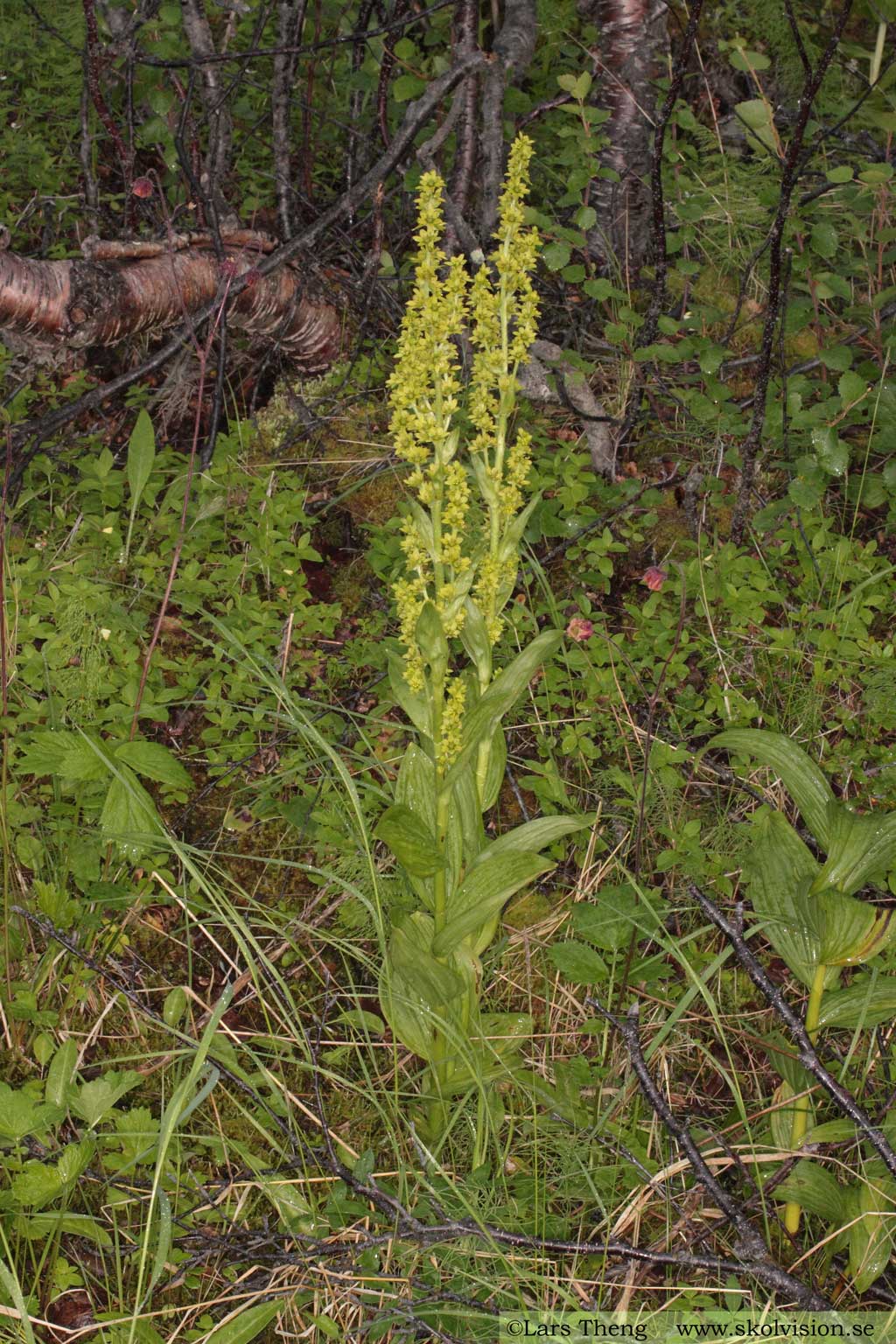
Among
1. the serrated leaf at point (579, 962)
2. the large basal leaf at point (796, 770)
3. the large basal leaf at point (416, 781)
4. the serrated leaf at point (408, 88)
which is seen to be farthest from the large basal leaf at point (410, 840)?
the serrated leaf at point (408, 88)

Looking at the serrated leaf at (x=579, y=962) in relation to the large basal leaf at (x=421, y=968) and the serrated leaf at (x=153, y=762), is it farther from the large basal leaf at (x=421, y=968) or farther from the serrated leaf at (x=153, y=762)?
the serrated leaf at (x=153, y=762)

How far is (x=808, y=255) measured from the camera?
3.97 metres

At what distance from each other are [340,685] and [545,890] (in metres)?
0.90

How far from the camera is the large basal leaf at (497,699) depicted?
2.01m

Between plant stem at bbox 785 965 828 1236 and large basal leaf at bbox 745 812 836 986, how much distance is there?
0.7 inches

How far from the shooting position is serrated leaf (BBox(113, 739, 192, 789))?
255 cm

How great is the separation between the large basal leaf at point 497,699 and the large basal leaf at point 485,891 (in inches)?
7.4

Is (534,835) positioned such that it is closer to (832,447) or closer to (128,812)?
(128,812)

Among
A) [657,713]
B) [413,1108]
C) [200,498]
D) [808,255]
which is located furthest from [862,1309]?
[808,255]

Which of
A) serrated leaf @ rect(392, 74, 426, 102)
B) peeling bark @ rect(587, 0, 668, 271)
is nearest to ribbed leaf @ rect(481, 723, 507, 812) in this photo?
peeling bark @ rect(587, 0, 668, 271)

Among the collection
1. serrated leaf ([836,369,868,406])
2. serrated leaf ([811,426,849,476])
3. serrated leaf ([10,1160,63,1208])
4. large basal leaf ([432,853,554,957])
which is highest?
serrated leaf ([836,369,868,406])

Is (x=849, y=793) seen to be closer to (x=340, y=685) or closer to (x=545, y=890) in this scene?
(x=545, y=890)

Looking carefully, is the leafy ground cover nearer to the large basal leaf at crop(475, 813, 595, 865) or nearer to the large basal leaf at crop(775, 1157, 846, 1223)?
the large basal leaf at crop(775, 1157, 846, 1223)

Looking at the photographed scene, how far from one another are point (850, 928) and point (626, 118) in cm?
332
